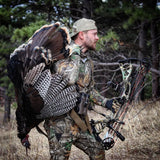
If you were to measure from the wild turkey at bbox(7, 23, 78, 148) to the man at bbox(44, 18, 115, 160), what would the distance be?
93 millimetres

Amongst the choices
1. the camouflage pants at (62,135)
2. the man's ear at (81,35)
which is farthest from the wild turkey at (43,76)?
the man's ear at (81,35)

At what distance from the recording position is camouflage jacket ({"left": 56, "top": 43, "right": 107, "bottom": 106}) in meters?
2.38

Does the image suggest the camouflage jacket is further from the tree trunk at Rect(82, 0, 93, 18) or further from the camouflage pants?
the tree trunk at Rect(82, 0, 93, 18)

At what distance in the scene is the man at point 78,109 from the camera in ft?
7.88

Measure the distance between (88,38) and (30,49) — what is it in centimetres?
74

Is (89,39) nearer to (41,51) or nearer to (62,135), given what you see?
(41,51)

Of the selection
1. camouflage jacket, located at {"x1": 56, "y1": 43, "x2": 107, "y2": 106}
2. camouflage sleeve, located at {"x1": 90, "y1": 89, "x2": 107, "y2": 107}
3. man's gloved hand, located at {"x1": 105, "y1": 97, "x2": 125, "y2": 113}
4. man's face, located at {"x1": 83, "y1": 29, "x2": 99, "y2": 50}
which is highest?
man's face, located at {"x1": 83, "y1": 29, "x2": 99, "y2": 50}

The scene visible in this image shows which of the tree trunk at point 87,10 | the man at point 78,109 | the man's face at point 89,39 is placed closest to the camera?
the man at point 78,109

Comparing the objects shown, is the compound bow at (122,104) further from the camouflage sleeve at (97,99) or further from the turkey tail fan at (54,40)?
the turkey tail fan at (54,40)

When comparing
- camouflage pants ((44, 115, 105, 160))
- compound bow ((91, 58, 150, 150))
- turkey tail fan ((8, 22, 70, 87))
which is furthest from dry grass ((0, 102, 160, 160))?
turkey tail fan ((8, 22, 70, 87))

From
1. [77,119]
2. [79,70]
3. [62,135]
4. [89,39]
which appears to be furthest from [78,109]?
[89,39]

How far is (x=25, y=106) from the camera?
7.93 feet

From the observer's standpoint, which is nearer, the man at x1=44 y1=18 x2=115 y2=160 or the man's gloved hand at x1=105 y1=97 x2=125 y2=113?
the man at x1=44 y1=18 x2=115 y2=160

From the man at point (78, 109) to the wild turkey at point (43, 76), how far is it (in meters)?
0.09
